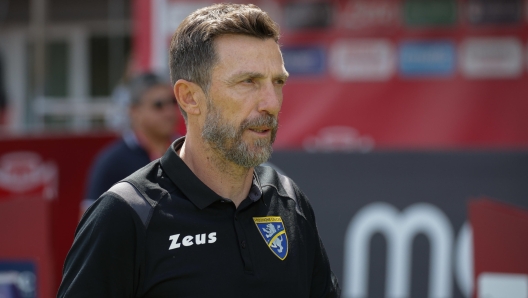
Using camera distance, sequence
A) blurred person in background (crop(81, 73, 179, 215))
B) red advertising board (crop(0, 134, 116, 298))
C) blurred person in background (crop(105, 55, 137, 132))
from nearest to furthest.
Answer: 1. blurred person in background (crop(81, 73, 179, 215))
2. red advertising board (crop(0, 134, 116, 298))
3. blurred person in background (crop(105, 55, 137, 132))

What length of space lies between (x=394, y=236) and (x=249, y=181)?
2755 millimetres

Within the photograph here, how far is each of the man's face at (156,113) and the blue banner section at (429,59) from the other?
2.01m

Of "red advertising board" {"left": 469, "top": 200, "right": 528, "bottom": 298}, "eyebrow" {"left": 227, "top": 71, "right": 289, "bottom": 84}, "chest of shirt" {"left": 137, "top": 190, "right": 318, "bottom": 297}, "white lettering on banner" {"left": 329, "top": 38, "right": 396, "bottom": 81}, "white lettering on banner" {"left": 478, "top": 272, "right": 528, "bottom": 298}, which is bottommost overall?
"white lettering on banner" {"left": 478, "top": 272, "right": 528, "bottom": 298}

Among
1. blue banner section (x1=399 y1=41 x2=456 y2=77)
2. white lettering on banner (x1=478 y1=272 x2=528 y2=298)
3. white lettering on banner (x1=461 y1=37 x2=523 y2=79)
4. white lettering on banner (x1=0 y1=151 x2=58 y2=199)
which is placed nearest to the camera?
white lettering on banner (x1=478 y1=272 x2=528 y2=298)

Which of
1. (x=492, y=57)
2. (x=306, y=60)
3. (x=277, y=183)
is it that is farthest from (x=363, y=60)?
(x=277, y=183)

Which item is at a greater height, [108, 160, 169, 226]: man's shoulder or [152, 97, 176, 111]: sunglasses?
[152, 97, 176, 111]: sunglasses

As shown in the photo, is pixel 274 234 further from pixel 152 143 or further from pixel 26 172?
pixel 26 172

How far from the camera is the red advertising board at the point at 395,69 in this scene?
574 centimetres

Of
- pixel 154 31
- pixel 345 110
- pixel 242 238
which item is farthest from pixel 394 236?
pixel 242 238

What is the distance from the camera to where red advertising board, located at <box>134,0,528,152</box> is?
18.8 ft

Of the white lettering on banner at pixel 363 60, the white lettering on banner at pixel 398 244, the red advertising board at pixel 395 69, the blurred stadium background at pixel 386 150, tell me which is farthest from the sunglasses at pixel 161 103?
the white lettering on banner at pixel 363 60

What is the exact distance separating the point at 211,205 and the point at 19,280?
7.42 feet

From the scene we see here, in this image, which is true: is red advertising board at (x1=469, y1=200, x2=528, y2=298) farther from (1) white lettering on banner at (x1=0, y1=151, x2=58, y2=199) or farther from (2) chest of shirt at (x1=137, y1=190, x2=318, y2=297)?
(1) white lettering on banner at (x1=0, y1=151, x2=58, y2=199)

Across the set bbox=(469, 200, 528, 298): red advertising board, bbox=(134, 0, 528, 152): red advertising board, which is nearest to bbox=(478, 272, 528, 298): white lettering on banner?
bbox=(469, 200, 528, 298): red advertising board
